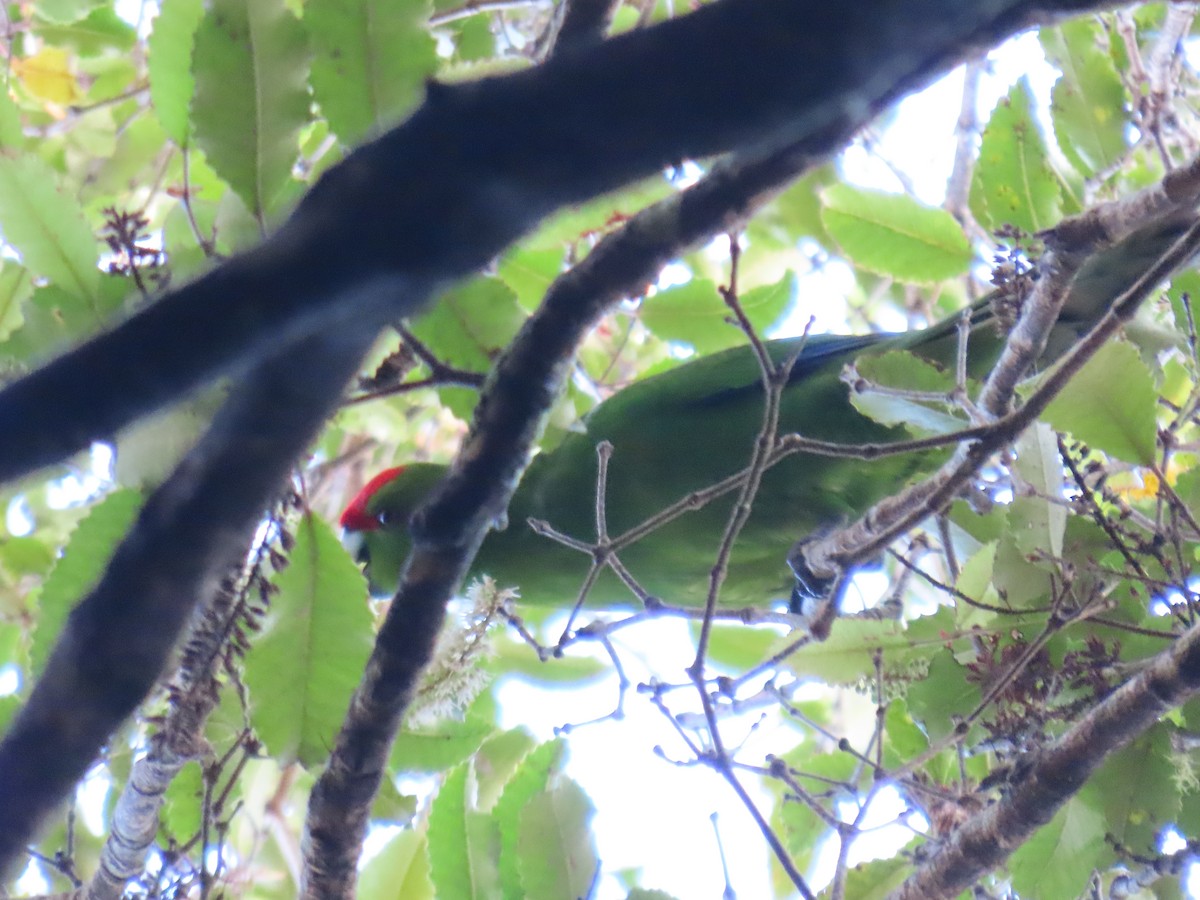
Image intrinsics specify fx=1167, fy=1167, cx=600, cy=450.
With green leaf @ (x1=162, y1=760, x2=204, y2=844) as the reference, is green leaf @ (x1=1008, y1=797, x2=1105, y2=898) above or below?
below

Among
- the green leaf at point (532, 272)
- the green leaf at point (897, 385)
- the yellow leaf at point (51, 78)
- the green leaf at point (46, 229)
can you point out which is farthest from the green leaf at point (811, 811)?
the yellow leaf at point (51, 78)

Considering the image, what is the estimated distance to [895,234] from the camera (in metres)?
2.72

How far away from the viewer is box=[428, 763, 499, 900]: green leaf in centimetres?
222

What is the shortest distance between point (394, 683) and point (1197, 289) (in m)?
1.49

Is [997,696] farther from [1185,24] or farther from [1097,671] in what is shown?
[1185,24]

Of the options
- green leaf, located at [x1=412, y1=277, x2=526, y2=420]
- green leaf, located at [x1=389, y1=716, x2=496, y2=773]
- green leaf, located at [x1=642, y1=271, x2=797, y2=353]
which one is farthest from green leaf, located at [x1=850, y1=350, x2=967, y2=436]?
green leaf, located at [x1=389, y1=716, x2=496, y2=773]

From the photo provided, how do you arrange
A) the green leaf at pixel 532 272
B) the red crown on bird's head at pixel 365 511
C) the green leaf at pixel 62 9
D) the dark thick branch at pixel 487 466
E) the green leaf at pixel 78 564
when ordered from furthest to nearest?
the red crown on bird's head at pixel 365 511, the green leaf at pixel 62 9, the green leaf at pixel 532 272, the green leaf at pixel 78 564, the dark thick branch at pixel 487 466

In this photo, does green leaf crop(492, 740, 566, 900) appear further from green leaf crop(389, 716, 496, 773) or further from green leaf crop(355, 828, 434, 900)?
green leaf crop(355, 828, 434, 900)

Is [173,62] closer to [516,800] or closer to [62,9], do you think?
[62,9]

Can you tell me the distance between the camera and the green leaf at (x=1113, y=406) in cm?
168

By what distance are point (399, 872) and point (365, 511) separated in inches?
43.5

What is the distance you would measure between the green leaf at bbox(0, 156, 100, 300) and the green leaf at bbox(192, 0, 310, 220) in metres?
0.34

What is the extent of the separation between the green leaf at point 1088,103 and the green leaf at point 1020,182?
145mm

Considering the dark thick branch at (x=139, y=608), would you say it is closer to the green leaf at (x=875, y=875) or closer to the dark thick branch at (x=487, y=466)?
the dark thick branch at (x=487, y=466)
